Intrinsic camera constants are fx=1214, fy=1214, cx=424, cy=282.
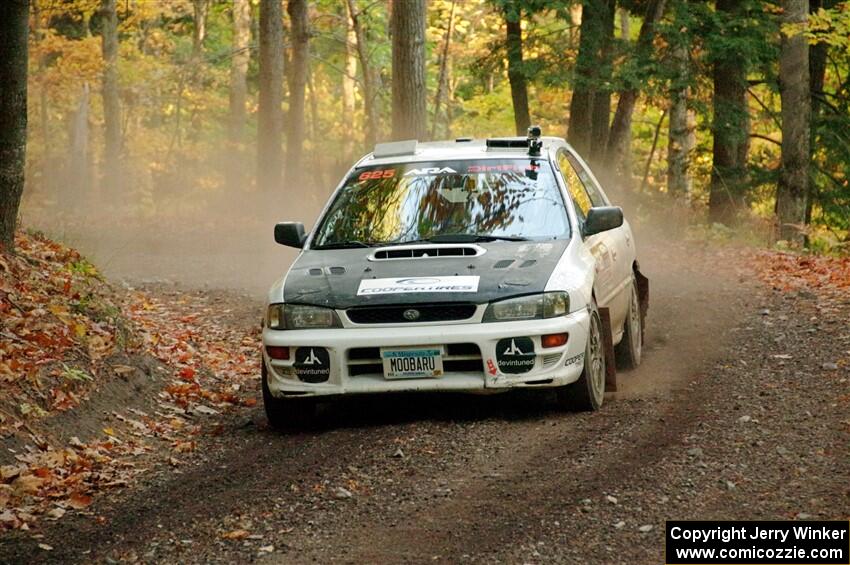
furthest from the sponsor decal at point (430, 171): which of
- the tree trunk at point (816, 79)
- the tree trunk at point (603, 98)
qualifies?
the tree trunk at point (816, 79)

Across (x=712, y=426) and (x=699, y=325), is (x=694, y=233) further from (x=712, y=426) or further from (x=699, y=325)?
(x=712, y=426)

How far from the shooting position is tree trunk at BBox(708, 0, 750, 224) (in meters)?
24.4

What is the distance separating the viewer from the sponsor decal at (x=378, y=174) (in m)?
9.61

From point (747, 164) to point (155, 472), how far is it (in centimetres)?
2043

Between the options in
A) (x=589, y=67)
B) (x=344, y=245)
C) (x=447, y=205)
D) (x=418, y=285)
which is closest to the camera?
(x=418, y=285)

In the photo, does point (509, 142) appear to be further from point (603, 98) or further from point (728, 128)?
point (603, 98)

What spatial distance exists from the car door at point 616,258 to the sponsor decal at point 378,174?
1.60 metres

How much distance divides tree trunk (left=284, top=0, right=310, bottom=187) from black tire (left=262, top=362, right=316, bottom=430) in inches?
842

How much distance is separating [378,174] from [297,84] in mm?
21530

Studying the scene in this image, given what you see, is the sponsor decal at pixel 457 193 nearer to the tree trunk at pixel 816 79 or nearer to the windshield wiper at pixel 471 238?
the windshield wiper at pixel 471 238

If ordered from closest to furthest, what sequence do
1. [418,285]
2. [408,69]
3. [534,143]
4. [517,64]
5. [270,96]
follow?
[418,285] < [534,143] < [408,69] < [517,64] < [270,96]

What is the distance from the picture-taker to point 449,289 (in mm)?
7793

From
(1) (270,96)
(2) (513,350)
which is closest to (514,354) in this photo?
(2) (513,350)

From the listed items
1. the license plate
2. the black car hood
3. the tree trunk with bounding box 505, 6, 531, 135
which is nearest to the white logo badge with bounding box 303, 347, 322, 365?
the black car hood
